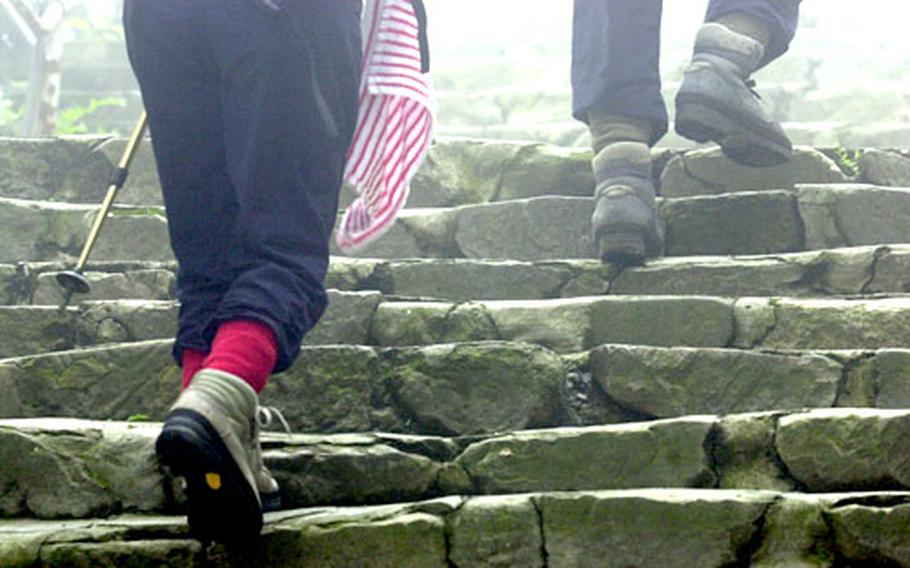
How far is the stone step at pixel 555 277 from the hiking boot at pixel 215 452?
168cm

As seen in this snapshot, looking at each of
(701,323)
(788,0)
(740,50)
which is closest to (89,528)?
(701,323)

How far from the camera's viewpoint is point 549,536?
256 centimetres

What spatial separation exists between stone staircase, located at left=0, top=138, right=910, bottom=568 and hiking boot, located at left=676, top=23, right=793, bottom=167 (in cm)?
18

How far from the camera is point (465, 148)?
5461 mm

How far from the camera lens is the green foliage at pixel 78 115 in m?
10.4

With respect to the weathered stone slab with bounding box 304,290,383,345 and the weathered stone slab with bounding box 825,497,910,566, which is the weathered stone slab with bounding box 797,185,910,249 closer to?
the weathered stone slab with bounding box 304,290,383,345

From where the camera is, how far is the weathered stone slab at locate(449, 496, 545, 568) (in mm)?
2553

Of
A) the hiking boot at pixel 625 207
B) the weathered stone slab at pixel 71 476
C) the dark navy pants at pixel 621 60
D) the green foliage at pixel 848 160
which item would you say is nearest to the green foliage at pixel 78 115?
the green foliage at pixel 848 160

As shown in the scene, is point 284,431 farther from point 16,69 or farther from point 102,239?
point 16,69

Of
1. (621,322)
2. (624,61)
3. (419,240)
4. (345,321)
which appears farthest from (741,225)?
(345,321)

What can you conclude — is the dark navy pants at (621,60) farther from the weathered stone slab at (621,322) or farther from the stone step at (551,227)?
the weathered stone slab at (621,322)

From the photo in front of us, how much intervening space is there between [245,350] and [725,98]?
2.21 meters

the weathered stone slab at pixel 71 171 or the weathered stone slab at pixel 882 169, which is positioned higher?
the weathered stone slab at pixel 882 169

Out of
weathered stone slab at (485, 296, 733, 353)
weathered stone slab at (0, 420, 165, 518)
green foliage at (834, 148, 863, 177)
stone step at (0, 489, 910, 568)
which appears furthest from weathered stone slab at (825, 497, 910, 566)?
green foliage at (834, 148, 863, 177)
